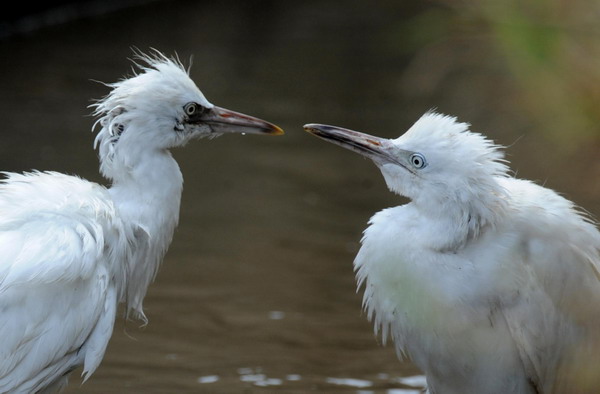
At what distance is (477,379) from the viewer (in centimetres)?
415

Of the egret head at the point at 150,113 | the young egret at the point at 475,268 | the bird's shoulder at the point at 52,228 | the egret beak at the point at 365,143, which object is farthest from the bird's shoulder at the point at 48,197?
the young egret at the point at 475,268

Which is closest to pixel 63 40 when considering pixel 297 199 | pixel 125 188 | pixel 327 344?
pixel 297 199

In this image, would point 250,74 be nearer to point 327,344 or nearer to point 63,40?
point 63,40

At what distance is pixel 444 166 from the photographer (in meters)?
3.91

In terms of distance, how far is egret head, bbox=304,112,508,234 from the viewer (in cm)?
388

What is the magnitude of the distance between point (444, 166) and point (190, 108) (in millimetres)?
1283

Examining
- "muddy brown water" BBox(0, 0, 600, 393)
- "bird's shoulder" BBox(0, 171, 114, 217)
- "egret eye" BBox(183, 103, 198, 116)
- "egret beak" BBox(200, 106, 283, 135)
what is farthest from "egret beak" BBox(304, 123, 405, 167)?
"bird's shoulder" BBox(0, 171, 114, 217)

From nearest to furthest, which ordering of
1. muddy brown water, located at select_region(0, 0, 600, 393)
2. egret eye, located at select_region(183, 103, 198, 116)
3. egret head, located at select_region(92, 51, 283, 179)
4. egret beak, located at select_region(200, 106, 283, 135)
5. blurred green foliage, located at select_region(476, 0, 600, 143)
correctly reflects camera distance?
blurred green foliage, located at select_region(476, 0, 600, 143)
egret head, located at select_region(92, 51, 283, 179)
egret eye, located at select_region(183, 103, 198, 116)
egret beak, located at select_region(200, 106, 283, 135)
muddy brown water, located at select_region(0, 0, 600, 393)

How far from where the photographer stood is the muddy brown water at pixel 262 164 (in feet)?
18.4

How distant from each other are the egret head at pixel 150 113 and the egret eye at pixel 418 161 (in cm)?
108

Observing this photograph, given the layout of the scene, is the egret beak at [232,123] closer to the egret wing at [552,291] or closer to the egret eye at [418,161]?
the egret eye at [418,161]

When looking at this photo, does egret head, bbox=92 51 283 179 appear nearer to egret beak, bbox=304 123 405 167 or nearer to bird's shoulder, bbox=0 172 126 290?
bird's shoulder, bbox=0 172 126 290

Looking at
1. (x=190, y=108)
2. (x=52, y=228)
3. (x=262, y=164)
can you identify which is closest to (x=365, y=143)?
(x=190, y=108)

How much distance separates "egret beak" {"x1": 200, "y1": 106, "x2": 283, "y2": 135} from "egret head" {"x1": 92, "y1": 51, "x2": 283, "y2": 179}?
0.16 feet
